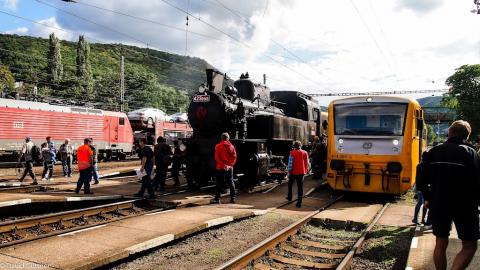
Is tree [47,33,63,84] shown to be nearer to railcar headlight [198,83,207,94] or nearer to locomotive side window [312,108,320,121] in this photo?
locomotive side window [312,108,320,121]

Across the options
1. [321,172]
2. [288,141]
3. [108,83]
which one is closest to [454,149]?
[288,141]

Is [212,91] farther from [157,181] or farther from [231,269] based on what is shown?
[231,269]

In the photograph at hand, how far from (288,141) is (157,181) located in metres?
5.00

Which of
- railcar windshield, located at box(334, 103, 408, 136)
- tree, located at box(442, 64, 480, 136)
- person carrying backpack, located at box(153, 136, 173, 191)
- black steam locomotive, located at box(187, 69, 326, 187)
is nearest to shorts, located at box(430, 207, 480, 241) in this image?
railcar windshield, located at box(334, 103, 408, 136)

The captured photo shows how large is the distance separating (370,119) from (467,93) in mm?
51170

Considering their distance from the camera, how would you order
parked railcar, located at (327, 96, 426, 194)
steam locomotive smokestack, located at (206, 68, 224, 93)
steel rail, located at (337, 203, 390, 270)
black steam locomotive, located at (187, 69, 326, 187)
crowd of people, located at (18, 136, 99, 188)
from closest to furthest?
steel rail, located at (337, 203, 390, 270) → parked railcar, located at (327, 96, 426, 194) → black steam locomotive, located at (187, 69, 326, 187) → steam locomotive smokestack, located at (206, 68, 224, 93) → crowd of people, located at (18, 136, 99, 188)

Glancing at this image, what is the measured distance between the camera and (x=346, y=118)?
11.7m

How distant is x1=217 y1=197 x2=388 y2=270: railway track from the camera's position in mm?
5848

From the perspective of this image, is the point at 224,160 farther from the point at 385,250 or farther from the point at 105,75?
the point at 105,75

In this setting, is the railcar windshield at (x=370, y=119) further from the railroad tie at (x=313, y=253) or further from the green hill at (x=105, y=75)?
the green hill at (x=105, y=75)

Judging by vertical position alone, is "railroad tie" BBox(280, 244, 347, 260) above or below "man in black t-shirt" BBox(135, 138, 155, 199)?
below

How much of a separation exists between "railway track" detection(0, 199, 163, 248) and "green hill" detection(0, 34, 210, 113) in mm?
17776

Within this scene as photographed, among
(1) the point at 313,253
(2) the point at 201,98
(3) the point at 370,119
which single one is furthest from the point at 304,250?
(2) the point at 201,98

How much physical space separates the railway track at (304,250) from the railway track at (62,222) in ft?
10.5
